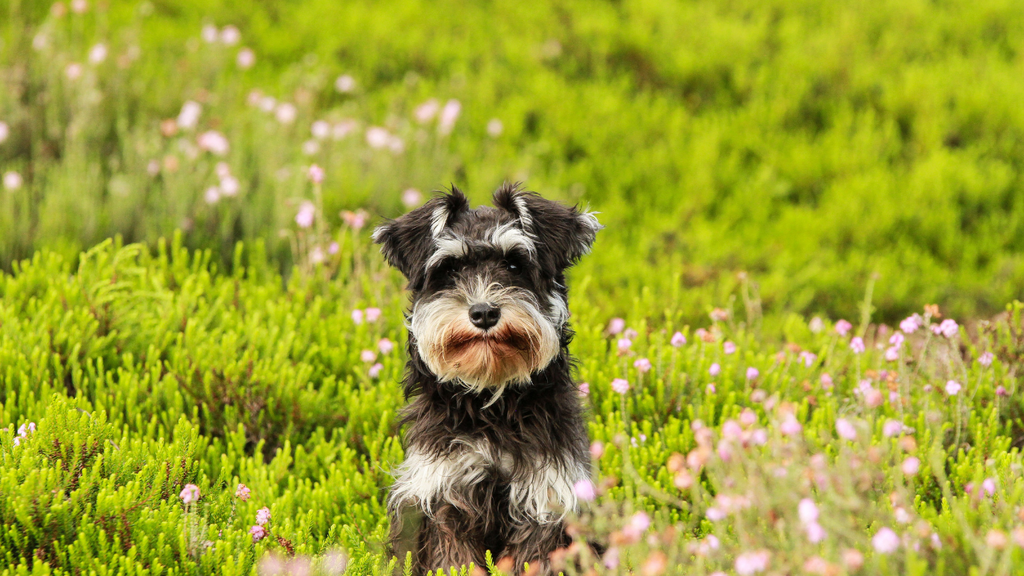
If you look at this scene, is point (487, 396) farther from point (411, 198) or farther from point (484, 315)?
point (411, 198)

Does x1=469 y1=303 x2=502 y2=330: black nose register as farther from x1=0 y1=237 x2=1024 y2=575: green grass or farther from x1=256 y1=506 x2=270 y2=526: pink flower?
x1=256 y1=506 x2=270 y2=526: pink flower

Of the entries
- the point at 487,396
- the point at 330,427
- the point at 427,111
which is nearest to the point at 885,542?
the point at 487,396

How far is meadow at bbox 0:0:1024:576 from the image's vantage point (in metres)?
3.36

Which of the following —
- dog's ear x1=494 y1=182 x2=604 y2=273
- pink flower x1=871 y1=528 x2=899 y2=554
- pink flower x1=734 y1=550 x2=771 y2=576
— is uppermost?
dog's ear x1=494 y1=182 x2=604 y2=273

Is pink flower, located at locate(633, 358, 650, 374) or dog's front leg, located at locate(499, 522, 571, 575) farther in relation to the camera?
pink flower, located at locate(633, 358, 650, 374)

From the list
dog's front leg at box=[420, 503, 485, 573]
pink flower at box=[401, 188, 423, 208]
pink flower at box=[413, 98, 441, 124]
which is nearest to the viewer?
dog's front leg at box=[420, 503, 485, 573]

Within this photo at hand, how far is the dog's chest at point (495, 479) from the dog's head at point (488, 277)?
310 millimetres

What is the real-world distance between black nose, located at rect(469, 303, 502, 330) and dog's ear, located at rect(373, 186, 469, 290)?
0.41 metres

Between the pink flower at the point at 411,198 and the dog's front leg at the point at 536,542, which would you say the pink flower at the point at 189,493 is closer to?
the dog's front leg at the point at 536,542

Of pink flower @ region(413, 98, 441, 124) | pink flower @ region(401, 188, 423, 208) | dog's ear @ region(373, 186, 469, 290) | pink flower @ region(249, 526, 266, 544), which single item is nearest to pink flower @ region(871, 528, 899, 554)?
dog's ear @ region(373, 186, 469, 290)

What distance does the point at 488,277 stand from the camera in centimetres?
350

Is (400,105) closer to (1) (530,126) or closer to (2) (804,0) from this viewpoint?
(1) (530,126)

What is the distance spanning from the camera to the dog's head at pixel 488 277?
3350 millimetres

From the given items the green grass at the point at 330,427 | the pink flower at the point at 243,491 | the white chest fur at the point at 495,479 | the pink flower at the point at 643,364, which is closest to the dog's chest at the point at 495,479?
the white chest fur at the point at 495,479
